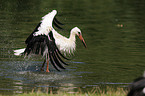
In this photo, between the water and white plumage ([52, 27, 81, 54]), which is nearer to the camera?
the water

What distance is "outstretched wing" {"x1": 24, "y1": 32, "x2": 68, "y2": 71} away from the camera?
11.7m

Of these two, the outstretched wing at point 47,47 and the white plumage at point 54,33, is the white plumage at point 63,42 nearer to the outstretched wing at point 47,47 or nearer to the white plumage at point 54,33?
the white plumage at point 54,33

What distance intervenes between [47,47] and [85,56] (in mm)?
3072

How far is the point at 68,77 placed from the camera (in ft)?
37.8

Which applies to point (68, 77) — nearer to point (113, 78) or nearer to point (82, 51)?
point (113, 78)

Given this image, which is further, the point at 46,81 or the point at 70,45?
the point at 70,45

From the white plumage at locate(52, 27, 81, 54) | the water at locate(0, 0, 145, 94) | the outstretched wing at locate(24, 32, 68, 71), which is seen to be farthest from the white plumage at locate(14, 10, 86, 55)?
the water at locate(0, 0, 145, 94)

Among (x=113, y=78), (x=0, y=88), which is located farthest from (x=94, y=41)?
(x=0, y=88)

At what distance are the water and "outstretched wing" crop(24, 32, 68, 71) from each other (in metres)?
0.46

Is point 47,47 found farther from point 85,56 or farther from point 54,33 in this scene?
point 85,56

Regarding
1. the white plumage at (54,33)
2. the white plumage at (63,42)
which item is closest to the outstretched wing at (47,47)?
the white plumage at (54,33)

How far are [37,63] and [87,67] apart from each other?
1.78 metres

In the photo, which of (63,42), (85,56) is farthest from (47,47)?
(85,56)

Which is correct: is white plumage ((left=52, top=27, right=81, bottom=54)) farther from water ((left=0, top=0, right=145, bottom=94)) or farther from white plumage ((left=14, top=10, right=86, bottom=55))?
water ((left=0, top=0, right=145, bottom=94))
